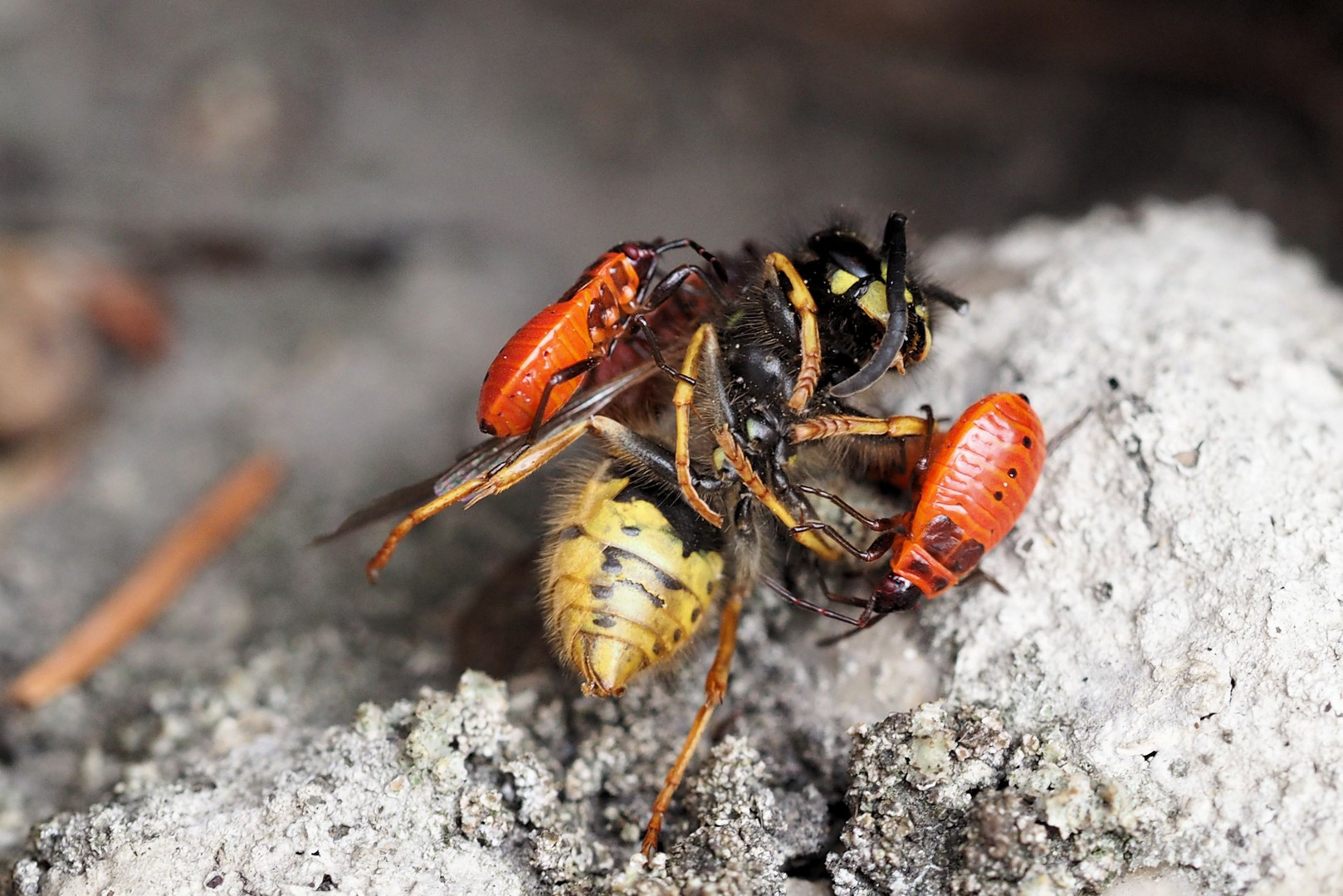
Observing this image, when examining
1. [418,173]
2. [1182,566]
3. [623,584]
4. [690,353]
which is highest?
[418,173]

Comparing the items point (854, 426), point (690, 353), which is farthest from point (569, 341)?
point (854, 426)

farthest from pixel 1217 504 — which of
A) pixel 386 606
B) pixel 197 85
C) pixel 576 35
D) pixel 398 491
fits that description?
pixel 197 85

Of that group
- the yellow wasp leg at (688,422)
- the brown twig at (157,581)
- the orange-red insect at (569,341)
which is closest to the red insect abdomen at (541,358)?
the orange-red insect at (569,341)

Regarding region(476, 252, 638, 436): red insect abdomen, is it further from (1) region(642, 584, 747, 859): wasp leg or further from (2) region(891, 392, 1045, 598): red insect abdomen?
(2) region(891, 392, 1045, 598): red insect abdomen

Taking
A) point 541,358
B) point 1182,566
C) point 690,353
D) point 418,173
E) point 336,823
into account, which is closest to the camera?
point 336,823

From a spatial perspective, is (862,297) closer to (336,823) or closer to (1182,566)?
(1182,566)

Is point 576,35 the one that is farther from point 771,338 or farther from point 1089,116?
point 771,338
